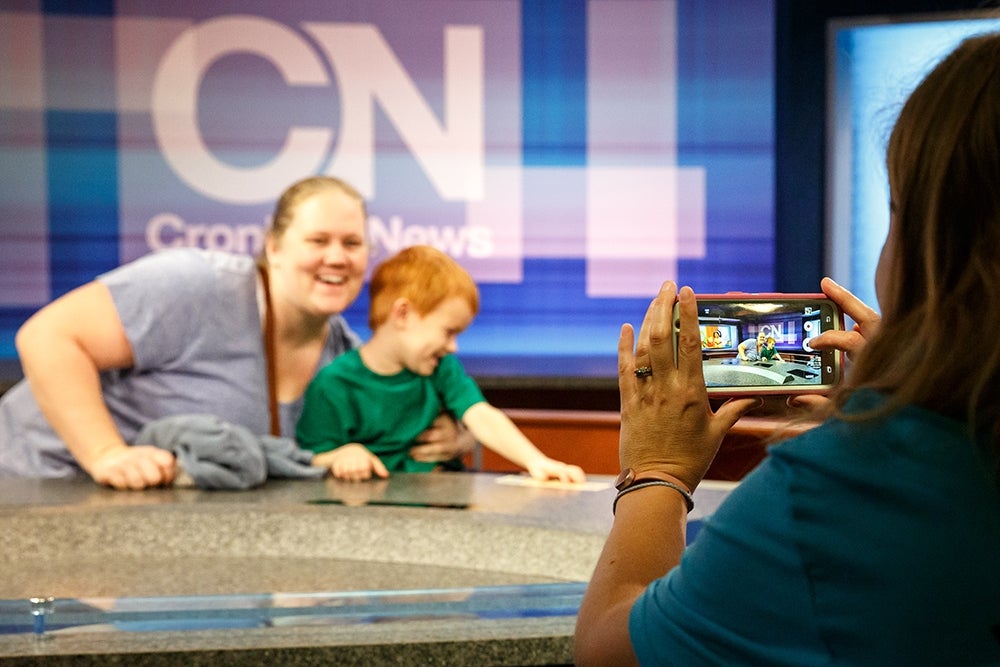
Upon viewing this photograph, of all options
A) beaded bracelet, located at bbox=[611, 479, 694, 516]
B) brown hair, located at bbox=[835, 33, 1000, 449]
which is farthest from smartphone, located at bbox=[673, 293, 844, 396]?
brown hair, located at bbox=[835, 33, 1000, 449]

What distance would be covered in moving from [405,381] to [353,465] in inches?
25.4

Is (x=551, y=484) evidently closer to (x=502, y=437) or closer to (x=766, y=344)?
(x=502, y=437)

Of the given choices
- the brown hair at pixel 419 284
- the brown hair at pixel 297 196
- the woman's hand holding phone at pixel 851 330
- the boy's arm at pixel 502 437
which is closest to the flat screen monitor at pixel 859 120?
the brown hair at pixel 419 284

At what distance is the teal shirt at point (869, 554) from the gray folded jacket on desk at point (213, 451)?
1481 mm

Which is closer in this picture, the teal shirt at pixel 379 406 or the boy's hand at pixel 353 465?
the boy's hand at pixel 353 465

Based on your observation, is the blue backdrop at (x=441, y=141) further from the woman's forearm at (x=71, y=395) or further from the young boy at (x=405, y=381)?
the woman's forearm at (x=71, y=395)

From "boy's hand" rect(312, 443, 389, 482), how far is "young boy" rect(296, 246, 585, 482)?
0.25 m

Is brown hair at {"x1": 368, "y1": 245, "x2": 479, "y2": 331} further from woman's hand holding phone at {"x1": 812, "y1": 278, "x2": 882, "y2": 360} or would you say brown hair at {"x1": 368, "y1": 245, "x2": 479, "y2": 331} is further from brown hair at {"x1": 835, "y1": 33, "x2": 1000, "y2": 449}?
brown hair at {"x1": 835, "y1": 33, "x2": 1000, "y2": 449}

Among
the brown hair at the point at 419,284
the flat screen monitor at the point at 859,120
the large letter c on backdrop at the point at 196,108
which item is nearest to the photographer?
the brown hair at the point at 419,284

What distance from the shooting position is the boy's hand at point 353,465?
226 centimetres

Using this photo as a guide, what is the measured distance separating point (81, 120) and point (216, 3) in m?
0.75

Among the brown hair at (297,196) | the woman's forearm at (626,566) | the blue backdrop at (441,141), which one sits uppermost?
the blue backdrop at (441,141)

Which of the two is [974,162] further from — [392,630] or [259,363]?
[259,363]

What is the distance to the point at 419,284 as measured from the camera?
2881 millimetres
